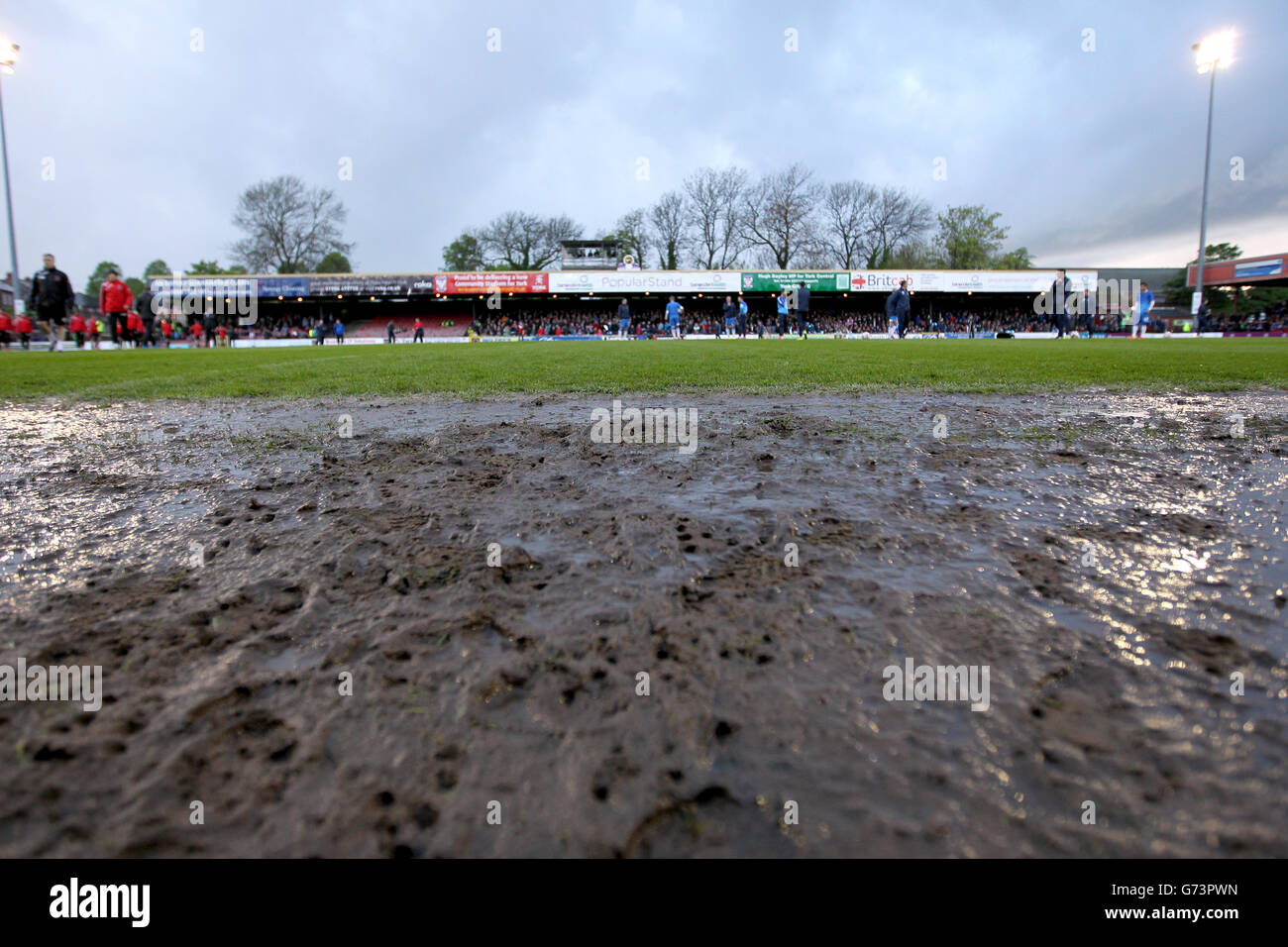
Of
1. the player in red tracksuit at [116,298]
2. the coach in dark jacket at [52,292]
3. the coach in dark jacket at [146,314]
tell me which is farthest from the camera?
the coach in dark jacket at [146,314]

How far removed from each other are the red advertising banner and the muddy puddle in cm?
4457

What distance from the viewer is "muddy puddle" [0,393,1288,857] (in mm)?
1216

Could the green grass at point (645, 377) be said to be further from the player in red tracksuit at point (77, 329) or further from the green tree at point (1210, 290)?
the green tree at point (1210, 290)

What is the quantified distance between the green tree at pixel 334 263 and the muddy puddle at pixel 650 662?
68998 millimetres

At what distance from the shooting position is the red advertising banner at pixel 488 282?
45719 mm

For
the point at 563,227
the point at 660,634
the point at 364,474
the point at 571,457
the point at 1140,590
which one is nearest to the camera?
the point at 660,634

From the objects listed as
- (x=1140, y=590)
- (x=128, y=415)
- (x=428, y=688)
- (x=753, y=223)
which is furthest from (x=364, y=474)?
(x=753, y=223)

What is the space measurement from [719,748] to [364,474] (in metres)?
3.14

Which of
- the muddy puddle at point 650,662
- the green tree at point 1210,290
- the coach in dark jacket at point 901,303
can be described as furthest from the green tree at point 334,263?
the green tree at point 1210,290

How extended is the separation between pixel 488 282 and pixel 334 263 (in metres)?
29.1

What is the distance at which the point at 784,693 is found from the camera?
5.18 ft

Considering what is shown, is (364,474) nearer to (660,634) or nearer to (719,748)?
(660,634)

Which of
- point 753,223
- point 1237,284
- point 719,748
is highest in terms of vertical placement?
point 753,223

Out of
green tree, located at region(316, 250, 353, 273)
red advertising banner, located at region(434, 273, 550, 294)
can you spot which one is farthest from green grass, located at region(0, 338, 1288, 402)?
green tree, located at region(316, 250, 353, 273)
